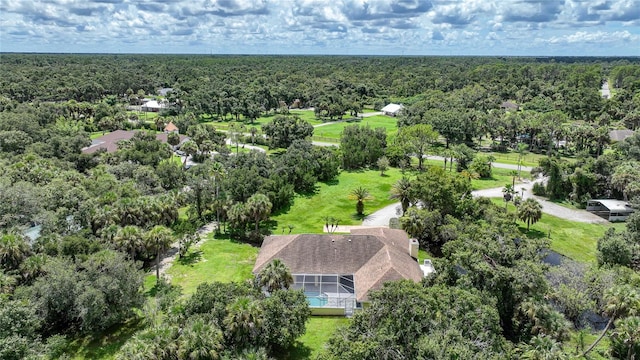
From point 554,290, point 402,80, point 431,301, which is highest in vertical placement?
point 402,80

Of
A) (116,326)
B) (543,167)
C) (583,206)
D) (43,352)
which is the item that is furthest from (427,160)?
(43,352)

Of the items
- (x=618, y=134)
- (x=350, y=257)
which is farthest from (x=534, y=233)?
(x=618, y=134)

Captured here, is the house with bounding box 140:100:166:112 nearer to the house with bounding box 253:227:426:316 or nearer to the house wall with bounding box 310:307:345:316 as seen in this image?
the house with bounding box 253:227:426:316

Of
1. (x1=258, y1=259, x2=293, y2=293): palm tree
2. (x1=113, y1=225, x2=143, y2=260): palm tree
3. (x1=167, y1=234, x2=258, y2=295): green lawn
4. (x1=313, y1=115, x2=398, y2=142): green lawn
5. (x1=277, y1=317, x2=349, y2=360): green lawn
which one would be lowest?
(x1=277, y1=317, x2=349, y2=360): green lawn

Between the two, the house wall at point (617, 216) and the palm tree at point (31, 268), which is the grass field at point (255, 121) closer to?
the house wall at point (617, 216)

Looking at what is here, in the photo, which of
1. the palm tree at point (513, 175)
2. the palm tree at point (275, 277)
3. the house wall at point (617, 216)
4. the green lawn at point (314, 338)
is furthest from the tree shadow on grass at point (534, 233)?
the palm tree at point (275, 277)

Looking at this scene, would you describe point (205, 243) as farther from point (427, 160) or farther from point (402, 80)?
point (402, 80)

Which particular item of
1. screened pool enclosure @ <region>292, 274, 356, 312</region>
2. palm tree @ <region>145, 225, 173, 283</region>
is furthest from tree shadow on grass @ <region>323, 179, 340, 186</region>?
palm tree @ <region>145, 225, 173, 283</region>
